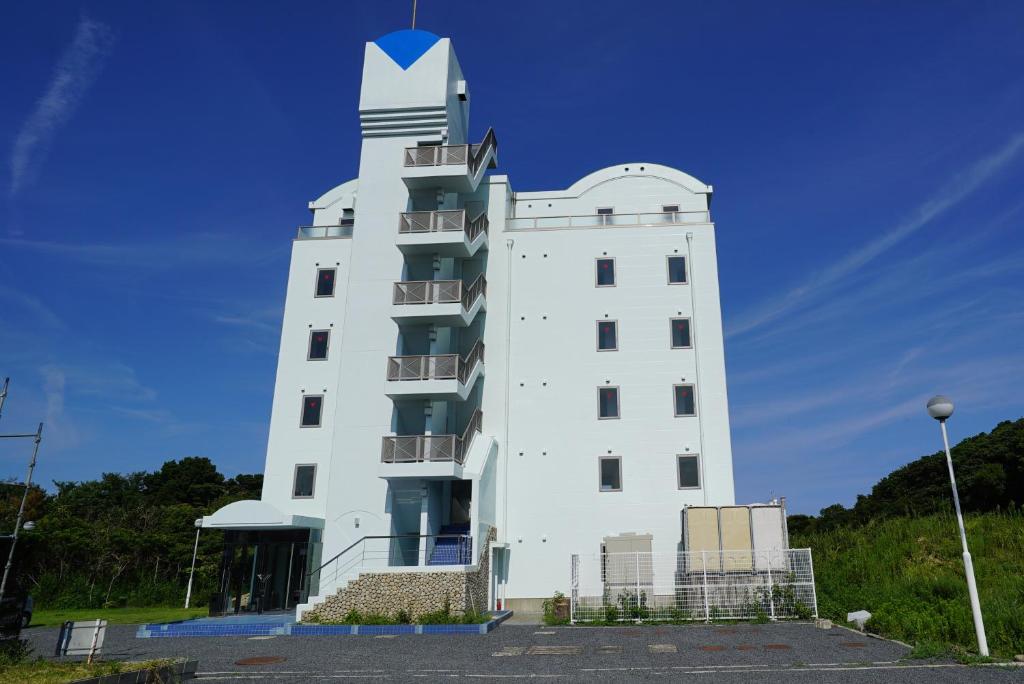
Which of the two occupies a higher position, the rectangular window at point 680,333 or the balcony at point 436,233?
the balcony at point 436,233

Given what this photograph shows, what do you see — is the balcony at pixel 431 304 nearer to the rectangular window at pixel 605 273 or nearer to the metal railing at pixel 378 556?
the rectangular window at pixel 605 273

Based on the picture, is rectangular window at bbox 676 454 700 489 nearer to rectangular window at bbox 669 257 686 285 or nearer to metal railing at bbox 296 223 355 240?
rectangular window at bbox 669 257 686 285

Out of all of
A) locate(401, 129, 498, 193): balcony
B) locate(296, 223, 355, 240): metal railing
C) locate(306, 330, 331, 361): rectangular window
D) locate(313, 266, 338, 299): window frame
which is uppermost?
locate(401, 129, 498, 193): balcony

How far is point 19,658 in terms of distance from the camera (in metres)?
9.27

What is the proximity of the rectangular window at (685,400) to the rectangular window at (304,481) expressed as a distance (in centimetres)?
1334

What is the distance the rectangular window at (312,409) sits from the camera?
82.5 ft

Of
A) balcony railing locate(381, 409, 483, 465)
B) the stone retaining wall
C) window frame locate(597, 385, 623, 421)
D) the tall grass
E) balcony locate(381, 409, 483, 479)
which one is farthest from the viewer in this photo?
window frame locate(597, 385, 623, 421)

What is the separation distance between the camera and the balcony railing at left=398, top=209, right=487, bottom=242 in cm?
2444

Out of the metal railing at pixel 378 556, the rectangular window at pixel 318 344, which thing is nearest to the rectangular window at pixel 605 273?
the rectangular window at pixel 318 344

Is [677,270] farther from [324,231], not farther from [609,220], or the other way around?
[324,231]

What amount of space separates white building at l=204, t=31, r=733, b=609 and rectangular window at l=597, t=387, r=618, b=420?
0.05 metres

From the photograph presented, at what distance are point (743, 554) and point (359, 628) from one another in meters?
11.2

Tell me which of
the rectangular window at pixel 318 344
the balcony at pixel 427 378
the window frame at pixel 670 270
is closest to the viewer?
the balcony at pixel 427 378

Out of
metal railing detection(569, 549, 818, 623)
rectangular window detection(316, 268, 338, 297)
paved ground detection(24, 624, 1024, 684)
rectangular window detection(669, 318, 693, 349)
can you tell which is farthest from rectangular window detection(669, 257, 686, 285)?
rectangular window detection(316, 268, 338, 297)
